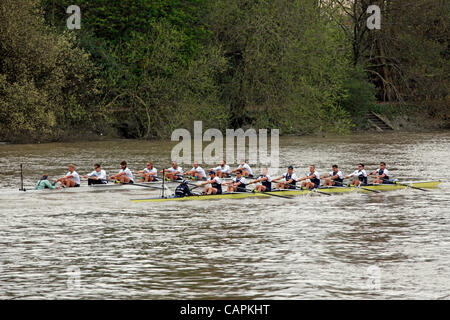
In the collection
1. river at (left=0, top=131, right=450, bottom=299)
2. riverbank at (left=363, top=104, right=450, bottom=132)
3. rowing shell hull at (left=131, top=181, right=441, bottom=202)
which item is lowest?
river at (left=0, top=131, right=450, bottom=299)

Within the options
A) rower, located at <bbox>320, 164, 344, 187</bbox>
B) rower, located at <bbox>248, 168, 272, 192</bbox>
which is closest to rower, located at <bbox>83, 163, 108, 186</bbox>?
rower, located at <bbox>248, 168, 272, 192</bbox>

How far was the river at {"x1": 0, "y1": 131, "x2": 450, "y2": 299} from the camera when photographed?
51.4 feet

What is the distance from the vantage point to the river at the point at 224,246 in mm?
15680

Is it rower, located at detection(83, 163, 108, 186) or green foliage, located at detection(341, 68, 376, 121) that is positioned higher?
green foliage, located at detection(341, 68, 376, 121)

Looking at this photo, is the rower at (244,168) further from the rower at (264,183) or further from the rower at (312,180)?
→ the rower at (312,180)

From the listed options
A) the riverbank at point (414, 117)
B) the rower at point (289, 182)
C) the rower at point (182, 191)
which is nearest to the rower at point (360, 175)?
the rower at point (289, 182)

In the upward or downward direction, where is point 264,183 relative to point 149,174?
downward

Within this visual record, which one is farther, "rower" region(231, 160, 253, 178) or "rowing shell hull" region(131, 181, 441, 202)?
"rower" region(231, 160, 253, 178)

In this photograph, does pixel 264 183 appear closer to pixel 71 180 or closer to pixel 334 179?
pixel 334 179

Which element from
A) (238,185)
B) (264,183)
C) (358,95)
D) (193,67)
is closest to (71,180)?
(238,185)

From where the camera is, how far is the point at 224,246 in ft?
65.4

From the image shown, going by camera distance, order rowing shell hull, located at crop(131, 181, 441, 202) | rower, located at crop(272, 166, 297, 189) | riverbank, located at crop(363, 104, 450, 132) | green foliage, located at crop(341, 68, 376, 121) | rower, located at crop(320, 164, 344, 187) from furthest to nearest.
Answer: riverbank, located at crop(363, 104, 450, 132), green foliage, located at crop(341, 68, 376, 121), rower, located at crop(320, 164, 344, 187), rower, located at crop(272, 166, 297, 189), rowing shell hull, located at crop(131, 181, 441, 202)

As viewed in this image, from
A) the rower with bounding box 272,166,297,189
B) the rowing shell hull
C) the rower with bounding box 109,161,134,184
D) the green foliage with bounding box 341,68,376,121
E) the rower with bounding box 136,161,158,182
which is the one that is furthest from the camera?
the green foliage with bounding box 341,68,376,121

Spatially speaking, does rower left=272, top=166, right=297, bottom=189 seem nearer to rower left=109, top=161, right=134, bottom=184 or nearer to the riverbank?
rower left=109, top=161, right=134, bottom=184
